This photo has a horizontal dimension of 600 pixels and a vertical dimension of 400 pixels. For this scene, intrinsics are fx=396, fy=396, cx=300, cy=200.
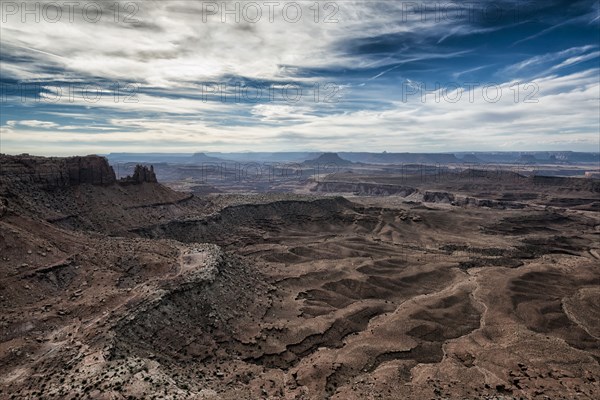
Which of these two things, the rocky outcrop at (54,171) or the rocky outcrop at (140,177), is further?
the rocky outcrop at (140,177)

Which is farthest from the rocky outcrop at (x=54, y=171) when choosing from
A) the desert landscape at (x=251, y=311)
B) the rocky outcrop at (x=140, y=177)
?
the rocky outcrop at (x=140, y=177)

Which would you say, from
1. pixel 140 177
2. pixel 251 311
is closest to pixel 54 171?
pixel 140 177

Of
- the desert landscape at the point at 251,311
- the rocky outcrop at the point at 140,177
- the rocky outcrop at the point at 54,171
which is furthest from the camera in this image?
the rocky outcrop at the point at 140,177

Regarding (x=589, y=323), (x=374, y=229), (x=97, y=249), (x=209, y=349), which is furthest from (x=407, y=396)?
(x=374, y=229)

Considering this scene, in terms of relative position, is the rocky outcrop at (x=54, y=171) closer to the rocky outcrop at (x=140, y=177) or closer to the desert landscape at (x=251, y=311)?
the desert landscape at (x=251, y=311)

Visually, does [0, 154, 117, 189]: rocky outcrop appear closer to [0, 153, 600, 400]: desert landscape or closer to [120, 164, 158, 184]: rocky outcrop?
[0, 153, 600, 400]: desert landscape

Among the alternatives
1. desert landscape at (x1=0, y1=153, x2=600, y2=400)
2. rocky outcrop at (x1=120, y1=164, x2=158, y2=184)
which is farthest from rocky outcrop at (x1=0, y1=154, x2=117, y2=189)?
rocky outcrop at (x1=120, y1=164, x2=158, y2=184)

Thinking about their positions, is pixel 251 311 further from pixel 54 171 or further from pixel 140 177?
pixel 140 177

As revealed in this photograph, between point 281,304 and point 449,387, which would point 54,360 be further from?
point 449,387
